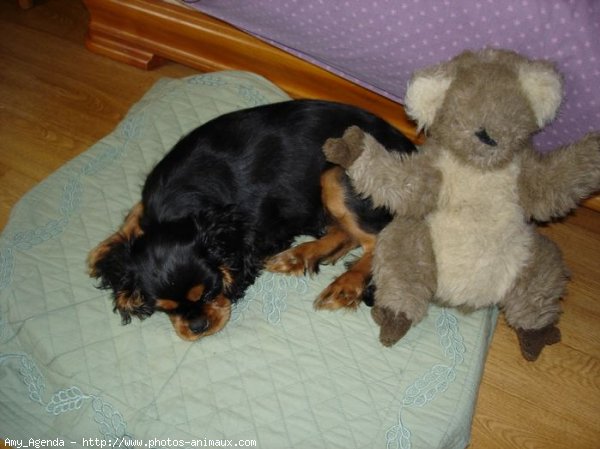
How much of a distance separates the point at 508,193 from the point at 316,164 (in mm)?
816

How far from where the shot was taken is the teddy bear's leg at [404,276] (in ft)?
5.85

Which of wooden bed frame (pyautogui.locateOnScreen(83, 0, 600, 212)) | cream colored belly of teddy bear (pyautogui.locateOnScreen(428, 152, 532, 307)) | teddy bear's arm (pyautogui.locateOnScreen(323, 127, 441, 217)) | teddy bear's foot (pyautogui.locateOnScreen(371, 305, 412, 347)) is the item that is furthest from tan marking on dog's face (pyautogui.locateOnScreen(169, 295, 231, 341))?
wooden bed frame (pyautogui.locateOnScreen(83, 0, 600, 212))

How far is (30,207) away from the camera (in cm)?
250

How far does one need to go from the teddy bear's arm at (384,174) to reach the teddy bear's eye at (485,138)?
188 mm

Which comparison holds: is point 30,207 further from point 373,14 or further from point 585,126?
point 585,126

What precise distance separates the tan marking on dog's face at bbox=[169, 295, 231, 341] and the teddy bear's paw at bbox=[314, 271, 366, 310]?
0.39 metres

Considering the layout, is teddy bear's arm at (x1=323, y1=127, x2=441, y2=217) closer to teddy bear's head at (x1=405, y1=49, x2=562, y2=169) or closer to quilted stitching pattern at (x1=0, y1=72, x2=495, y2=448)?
→ teddy bear's head at (x1=405, y1=49, x2=562, y2=169)

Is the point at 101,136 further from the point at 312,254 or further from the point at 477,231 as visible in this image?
the point at 477,231

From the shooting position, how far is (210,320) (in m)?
1.98

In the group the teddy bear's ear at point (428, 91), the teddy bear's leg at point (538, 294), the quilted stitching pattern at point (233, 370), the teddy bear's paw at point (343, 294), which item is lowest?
the quilted stitching pattern at point (233, 370)

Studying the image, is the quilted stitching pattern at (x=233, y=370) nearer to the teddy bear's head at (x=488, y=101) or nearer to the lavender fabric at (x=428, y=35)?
the teddy bear's head at (x=488, y=101)

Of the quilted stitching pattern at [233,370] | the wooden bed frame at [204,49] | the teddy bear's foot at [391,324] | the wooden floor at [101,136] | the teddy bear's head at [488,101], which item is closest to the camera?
the teddy bear's head at [488,101]

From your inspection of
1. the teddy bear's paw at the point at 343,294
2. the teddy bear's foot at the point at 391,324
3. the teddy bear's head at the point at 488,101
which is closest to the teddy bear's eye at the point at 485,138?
the teddy bear's head at the point at 488,101

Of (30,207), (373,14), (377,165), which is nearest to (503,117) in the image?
(377,165)
